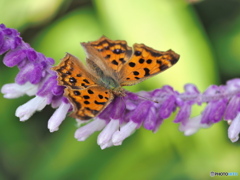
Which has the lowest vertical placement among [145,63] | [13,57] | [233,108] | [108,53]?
[233,108]

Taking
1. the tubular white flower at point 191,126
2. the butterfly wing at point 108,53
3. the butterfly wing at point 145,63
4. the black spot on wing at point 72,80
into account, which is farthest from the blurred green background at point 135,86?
the black spot on wing at point 72,80

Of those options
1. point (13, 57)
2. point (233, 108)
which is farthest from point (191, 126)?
point (13, 57)

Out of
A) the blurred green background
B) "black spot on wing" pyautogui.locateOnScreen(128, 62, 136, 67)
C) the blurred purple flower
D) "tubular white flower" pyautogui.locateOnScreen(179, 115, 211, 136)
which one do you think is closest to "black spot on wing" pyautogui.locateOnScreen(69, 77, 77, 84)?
the blurred purple flower

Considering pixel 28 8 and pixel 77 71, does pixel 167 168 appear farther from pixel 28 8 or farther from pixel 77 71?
pixel 28 8

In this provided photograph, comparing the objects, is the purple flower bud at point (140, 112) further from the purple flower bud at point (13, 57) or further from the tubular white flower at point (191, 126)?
the purple flower bud at point (13, 57)

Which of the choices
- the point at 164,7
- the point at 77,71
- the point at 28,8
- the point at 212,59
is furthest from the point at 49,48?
the point at 77,71

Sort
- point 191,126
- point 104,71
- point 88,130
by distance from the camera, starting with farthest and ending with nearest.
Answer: point 191,126 → point 104,71 → point 88,130

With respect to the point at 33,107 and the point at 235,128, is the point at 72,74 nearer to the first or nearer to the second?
the point at 33,107
